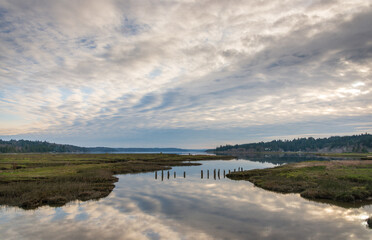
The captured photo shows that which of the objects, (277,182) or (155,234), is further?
(277,182)

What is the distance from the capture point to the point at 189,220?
23375mm

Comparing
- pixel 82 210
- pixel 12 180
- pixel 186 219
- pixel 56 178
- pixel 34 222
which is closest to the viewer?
pixel 34 222

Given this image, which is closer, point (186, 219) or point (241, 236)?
point (241, 236)

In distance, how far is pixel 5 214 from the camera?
80.1ft

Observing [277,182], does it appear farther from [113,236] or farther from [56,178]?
[56,178]

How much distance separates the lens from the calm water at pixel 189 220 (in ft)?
63.7

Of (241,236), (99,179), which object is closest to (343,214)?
(241,236)

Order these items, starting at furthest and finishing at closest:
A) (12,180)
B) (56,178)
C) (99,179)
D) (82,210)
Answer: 1. (99,179)
2. (56,178)
3. (12,180)
4. (82,210)

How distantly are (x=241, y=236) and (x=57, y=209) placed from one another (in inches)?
810

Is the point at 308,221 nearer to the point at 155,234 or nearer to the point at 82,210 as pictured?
the point at 155,234

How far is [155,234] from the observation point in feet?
63.8

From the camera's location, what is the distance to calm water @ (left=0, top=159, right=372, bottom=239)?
19.4 metres

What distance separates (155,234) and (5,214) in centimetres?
1694

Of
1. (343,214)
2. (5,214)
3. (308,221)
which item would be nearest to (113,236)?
(5,214)
